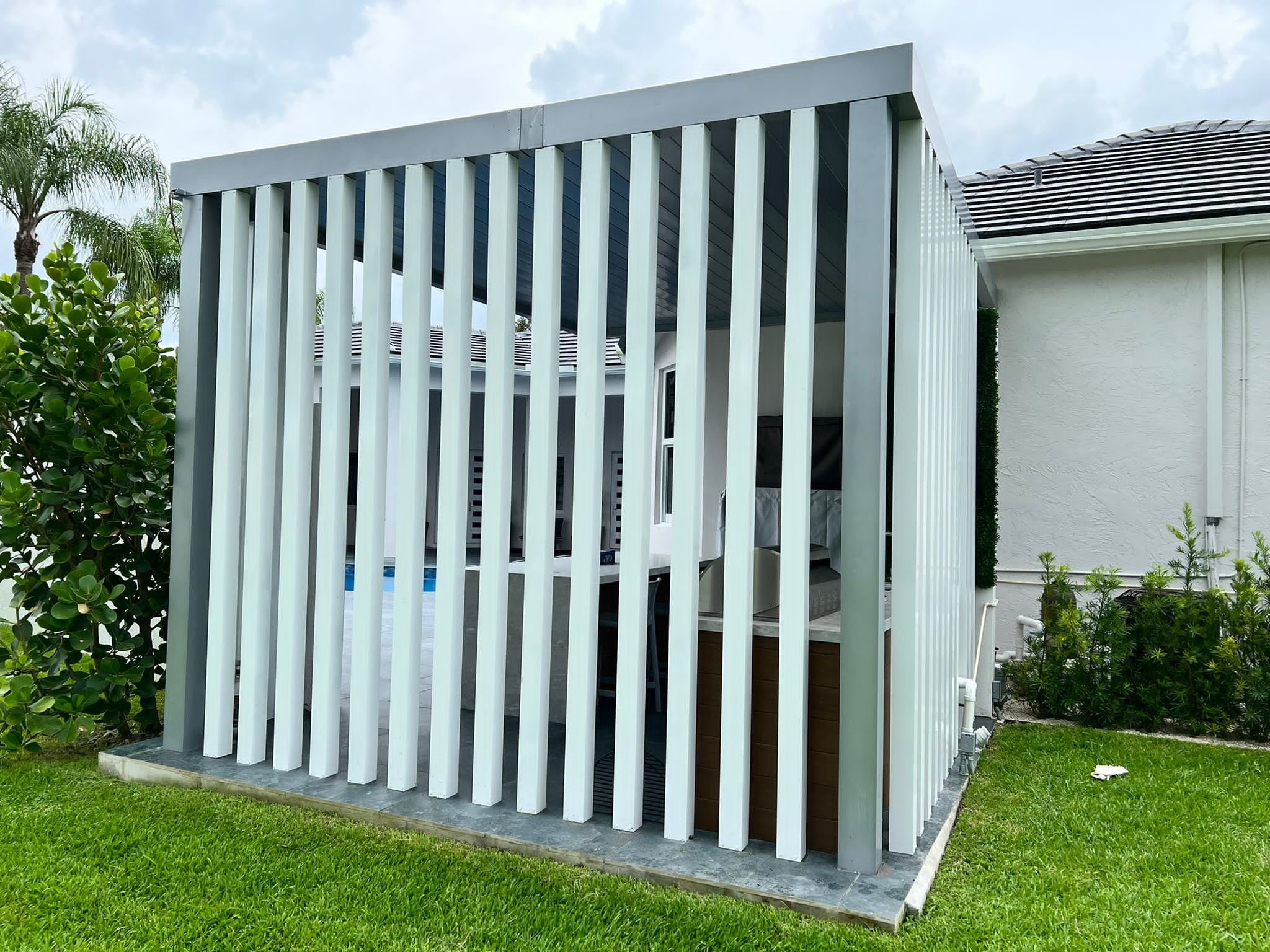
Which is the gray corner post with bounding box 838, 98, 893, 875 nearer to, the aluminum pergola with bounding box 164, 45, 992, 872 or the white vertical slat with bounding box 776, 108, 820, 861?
the aluminum pergola with bounding box 164, 45, 992, 872

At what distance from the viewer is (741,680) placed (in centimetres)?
323

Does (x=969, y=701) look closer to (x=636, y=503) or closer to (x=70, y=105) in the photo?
(x=636, y=503)

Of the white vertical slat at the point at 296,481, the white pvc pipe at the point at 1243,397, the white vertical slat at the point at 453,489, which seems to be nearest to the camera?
the white vertical slat at the point at 453,489

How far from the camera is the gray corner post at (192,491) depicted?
427cm

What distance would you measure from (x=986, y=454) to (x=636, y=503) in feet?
9.83

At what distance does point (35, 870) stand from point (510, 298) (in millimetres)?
2614

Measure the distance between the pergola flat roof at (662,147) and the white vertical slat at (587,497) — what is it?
0.78 feet

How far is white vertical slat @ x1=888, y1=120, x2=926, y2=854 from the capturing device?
10.8 feet

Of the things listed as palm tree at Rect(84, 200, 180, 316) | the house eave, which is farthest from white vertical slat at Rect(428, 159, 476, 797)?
palm tree at Rect(84, 200, 180, 316)

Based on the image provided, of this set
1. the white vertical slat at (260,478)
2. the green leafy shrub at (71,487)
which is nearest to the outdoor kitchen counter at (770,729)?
the white vertical slat at (260,478)

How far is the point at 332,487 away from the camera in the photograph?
4.04m

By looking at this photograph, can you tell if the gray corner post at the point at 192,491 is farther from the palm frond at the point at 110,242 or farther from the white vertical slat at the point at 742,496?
the palm frond at the point at 110,242

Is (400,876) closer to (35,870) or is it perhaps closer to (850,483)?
(35,870)

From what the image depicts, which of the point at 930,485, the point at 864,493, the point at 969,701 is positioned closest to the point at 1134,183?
the point at 969,701
